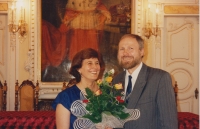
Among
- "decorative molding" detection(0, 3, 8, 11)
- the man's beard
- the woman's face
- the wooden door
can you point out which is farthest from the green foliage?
"decorative molding" detection(0, 3, 8, 11)

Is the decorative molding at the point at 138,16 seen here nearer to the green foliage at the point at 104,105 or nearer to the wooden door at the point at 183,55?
the wooden door at the point at 183,55

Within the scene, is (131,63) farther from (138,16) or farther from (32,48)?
(32,48)

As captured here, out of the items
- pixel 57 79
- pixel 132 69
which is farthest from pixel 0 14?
pixel 132 69

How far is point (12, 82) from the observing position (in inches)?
287

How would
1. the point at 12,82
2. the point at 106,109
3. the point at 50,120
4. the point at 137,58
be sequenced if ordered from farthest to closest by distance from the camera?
1. the point at 12,82
2. the point at 50,120
3. the point at 137,58
4. the point at 106,109

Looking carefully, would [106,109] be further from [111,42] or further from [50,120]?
[111,42]

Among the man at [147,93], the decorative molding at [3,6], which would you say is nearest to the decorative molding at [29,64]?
the decorative molding at [3,6]

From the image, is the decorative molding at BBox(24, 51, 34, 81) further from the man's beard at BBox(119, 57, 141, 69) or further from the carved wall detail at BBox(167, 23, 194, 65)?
the man's beard at BBox(119, 57, 141, 69)

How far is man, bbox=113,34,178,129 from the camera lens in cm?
230

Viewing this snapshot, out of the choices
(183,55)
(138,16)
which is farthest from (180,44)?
(138,16)

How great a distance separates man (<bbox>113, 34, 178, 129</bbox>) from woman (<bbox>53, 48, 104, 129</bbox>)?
33 centimetres

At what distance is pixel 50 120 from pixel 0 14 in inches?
182

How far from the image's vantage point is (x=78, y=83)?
9.39ft

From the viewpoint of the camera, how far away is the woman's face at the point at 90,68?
107 inches
